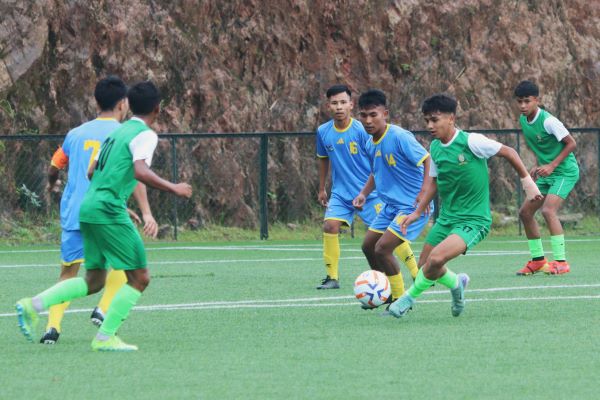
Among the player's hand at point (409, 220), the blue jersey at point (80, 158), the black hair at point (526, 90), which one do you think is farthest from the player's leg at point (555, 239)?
the blue jersey at point (80, 158)

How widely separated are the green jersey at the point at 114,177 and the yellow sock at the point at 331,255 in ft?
16.1

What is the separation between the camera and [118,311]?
8594mm

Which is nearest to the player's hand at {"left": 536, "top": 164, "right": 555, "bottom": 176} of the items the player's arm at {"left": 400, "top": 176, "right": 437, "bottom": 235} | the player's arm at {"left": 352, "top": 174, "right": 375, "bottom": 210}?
the player's arm at {"left": 352, "top": 174, "right": 375, "bottom": 210}

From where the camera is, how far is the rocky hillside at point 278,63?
23.5m

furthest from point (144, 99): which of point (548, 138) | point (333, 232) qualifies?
point (548, 138)

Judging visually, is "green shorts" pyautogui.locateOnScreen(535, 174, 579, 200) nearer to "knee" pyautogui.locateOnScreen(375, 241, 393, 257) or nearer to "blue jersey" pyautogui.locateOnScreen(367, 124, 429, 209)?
"blue jersey" pyautogui.locateOnScreen(367, 124, 429, 209)

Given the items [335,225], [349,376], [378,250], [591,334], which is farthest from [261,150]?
[349,376]

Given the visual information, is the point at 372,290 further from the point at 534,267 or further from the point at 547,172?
the point at 547,172

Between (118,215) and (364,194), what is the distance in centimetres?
439

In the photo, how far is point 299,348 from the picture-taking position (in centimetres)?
852

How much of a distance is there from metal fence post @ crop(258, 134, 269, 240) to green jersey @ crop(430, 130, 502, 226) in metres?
12.3

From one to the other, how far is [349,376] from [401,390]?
51 cm

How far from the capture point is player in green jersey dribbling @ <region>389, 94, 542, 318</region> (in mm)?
10266

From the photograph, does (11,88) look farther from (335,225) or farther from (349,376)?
(349,376)
